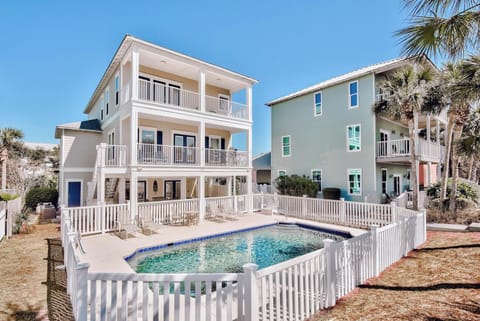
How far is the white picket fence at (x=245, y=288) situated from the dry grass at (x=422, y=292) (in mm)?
296

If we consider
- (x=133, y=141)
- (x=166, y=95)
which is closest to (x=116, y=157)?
(x=133, y=141)

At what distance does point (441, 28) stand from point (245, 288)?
6020 millimetres

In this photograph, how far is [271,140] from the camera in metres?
24.7

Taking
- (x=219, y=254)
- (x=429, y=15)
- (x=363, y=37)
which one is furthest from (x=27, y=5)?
(x=429, y=15)

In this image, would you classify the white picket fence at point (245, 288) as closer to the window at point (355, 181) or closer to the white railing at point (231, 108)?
the window at point (355, 181)

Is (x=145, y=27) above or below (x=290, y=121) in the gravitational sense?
above

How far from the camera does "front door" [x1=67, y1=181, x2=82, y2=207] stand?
16.2 meters

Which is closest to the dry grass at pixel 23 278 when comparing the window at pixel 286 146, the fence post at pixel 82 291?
the fence post at pixel 82 291

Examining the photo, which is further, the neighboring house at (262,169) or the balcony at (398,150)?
the neighboring house at (262,169)

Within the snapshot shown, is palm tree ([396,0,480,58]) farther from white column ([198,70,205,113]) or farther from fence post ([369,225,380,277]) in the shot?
white column ([198,70,205,113])

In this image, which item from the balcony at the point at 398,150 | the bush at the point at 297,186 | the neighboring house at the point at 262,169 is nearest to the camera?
the balcony at the point at 398,150

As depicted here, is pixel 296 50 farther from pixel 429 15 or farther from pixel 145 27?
pixel 429 15

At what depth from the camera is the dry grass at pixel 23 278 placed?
4715 mm

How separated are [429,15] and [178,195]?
54.1ft
